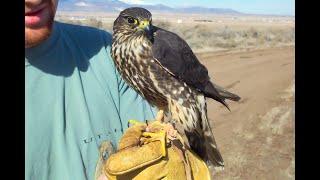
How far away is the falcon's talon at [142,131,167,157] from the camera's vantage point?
3.44 meters

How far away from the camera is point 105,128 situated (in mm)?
3262

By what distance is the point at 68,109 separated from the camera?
3.19 meters

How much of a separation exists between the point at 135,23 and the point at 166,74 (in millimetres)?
480

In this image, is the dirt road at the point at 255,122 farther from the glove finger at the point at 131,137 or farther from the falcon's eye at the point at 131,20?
the glove finger at the point at 131,137

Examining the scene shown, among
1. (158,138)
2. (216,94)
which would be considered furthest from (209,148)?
(158,138)

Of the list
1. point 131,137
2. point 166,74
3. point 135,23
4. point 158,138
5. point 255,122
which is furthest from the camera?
point 255,122

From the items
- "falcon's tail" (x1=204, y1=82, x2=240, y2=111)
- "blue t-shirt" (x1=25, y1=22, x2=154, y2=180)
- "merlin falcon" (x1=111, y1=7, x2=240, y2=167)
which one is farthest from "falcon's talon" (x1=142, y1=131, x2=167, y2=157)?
"falcon's tail" (x1=204, y1=82, x2=240, y2=111)

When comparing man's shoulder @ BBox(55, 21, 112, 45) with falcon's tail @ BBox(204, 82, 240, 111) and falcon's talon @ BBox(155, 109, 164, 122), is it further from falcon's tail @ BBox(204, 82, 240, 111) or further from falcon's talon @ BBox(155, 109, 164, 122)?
falcon's tail @ BBox(204, 82, 240, 111)

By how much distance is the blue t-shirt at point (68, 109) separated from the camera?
3.06m

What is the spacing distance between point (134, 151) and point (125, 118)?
32cm

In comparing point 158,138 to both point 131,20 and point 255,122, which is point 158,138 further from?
point 255,122

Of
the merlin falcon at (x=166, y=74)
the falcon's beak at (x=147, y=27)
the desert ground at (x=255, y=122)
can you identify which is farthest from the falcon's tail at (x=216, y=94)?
the desert ground at (x=255, y=122)
